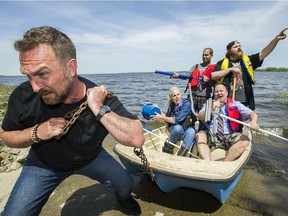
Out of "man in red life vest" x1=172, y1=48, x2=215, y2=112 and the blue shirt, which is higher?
"man in red life vest" x1=172, y1=48, x2=215, y2=112

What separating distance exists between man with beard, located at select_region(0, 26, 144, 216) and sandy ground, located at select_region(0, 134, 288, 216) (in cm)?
110

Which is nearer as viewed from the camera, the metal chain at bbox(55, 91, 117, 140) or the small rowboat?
the metal chain at bbox(55, 91, 117, 140)

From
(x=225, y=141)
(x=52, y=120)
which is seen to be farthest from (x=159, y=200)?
(x=52, y=120)

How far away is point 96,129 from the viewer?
279 centimetres

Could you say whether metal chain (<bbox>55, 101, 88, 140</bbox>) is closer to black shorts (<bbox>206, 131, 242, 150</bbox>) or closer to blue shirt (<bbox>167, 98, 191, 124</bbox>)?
black shorts (<bbox>206, 131, 242, 150</bbox>)

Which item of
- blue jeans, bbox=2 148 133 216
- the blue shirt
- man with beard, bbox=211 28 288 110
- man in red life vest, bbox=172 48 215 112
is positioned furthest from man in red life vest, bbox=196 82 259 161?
blue jeans, bbox=2 148 133 216

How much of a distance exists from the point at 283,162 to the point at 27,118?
6.09m

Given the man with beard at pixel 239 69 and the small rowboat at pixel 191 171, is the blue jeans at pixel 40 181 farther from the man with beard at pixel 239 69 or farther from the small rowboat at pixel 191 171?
the man with beard at pixel 239 69

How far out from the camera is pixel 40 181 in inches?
108

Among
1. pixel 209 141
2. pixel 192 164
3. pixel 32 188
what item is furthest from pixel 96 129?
pixel 209 141

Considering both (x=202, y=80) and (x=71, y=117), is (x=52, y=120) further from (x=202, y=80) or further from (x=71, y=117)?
(x=202, y=80)

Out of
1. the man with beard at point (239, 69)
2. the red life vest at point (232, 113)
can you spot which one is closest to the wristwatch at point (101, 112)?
the red life vest at point (232, 113)

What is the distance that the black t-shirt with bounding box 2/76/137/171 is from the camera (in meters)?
2.54

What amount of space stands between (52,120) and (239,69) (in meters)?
3.95
